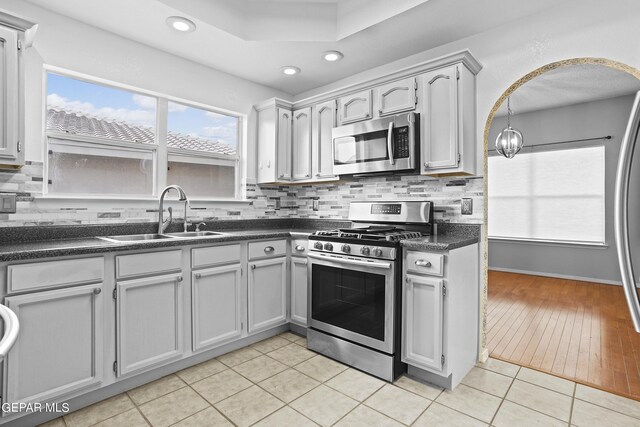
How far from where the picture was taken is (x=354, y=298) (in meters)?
2.67

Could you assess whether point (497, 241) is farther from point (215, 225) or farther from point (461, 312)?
point (215, 225)

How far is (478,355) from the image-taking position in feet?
8.96

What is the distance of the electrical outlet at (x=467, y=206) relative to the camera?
276 cm

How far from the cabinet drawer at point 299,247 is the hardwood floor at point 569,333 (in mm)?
1790

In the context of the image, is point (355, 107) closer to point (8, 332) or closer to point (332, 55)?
point (332, 55)

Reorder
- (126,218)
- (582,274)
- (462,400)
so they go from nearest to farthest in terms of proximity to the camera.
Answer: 1. (462,400)
2. (126,218)
3. (582,274)

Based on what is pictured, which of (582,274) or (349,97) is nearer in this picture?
(349,97)

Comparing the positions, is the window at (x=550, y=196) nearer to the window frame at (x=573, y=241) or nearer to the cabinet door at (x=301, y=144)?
the window frame at (x=573, y=241)

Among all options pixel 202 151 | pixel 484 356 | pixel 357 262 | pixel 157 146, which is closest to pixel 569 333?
pixel 484 356

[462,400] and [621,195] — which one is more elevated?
[621,195]

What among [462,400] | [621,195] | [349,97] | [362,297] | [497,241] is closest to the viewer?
[621,195]

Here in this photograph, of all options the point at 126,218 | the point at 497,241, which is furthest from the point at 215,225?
the point at 497,241

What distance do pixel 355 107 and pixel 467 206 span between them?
1.32 meters

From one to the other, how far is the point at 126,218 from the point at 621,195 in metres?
3.07
